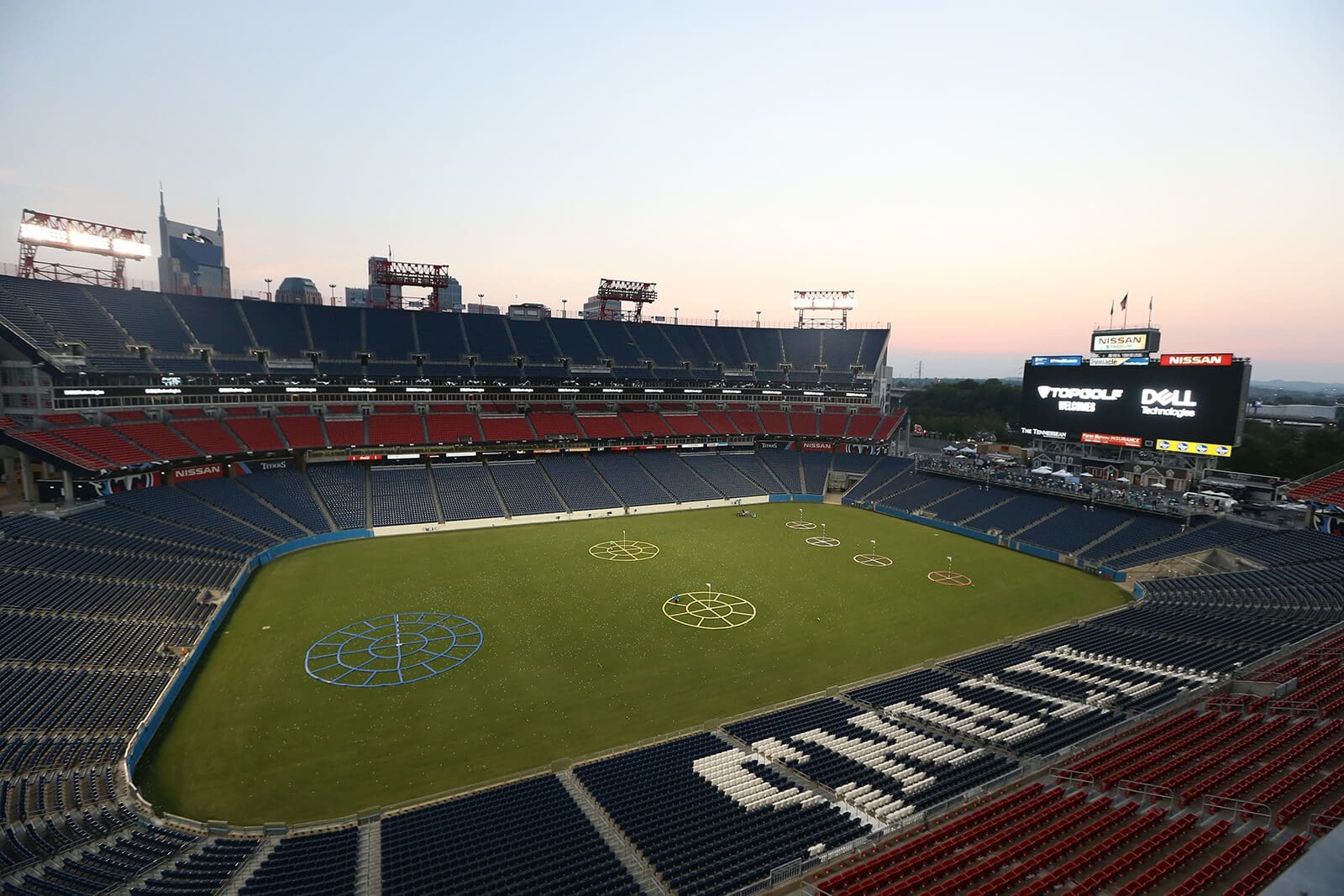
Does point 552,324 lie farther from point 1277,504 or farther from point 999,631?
point 1277,504

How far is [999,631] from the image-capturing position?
115ft

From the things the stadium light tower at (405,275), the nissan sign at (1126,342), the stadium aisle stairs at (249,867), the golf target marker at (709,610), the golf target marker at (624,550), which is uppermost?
the stadium light tower at (405,275)

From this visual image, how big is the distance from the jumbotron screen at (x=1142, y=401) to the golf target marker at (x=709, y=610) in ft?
121

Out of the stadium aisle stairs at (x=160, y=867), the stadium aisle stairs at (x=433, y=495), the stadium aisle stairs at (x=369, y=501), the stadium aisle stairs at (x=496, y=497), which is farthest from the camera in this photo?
the stadium aisle stairs at (x=496, y=497)

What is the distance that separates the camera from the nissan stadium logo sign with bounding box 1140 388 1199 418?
46.4 meters

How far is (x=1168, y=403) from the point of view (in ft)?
157

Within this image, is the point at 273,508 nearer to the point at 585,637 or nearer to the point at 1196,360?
the point at 585,637

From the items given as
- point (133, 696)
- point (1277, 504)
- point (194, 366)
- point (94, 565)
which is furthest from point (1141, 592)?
point (194, 366)

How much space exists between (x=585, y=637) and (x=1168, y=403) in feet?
159

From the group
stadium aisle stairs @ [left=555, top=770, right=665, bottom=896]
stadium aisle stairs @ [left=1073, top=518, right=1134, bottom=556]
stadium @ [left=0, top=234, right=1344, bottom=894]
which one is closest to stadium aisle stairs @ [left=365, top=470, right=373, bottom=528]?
stadium @ [left=0, top=234, right=1344, bottom=894]

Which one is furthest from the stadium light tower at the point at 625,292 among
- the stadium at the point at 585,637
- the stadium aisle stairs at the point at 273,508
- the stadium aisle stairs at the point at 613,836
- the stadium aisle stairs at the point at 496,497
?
the stadium aisle stairs at the point at 613,836

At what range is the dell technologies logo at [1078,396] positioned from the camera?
171 feet

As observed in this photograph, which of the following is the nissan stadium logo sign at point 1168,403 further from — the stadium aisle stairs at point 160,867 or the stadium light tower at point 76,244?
the stadium light tower at point 76,244

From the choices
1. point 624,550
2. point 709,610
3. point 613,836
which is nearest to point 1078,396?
point 709,610
